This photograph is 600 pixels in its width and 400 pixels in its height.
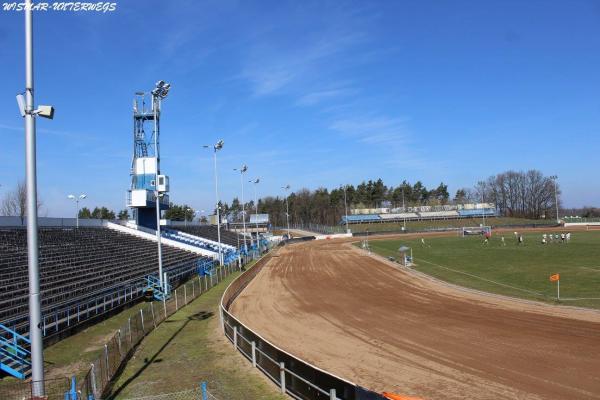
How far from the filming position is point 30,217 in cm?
875

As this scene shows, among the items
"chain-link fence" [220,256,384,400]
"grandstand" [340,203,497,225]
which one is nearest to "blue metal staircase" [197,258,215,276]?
"chain-link fence" [220,256,384,400]

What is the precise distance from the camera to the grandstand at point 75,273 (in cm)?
1981

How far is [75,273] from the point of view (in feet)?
88.6

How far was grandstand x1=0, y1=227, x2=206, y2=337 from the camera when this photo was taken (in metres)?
19.8

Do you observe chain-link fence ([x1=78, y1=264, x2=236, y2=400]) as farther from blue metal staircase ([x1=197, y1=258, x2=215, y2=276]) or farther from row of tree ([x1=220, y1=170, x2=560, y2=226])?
row of tree ([x1=220, y1=170, x2=560, y2=226])

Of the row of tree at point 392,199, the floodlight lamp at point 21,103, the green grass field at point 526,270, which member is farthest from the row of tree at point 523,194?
the floodlight lamp at point 21,103

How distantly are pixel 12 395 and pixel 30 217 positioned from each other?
601cm

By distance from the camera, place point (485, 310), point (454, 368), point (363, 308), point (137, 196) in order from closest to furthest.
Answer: point (454, 368), point (485, 310), point (363, 308), point (137, 196)

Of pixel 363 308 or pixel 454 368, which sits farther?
pixel 363 308

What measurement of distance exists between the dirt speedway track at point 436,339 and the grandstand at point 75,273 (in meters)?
6.95

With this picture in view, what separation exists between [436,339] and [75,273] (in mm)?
19778

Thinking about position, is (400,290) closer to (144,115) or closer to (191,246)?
(191,246)

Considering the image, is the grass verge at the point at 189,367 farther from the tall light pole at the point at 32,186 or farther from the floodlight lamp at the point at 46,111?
the floodlight lamp at the point at 46,111

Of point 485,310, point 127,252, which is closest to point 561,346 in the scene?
point 485,310
